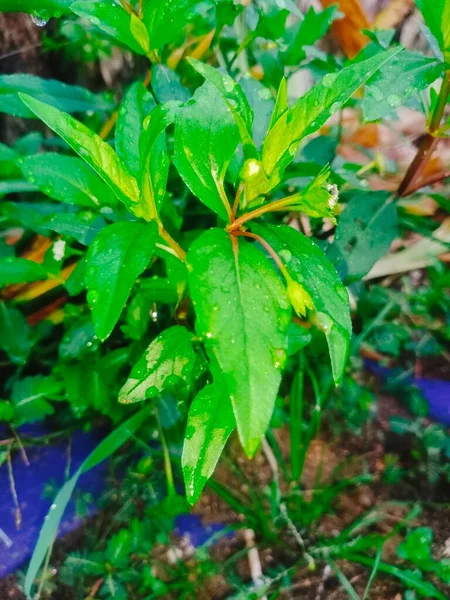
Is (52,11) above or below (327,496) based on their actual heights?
above

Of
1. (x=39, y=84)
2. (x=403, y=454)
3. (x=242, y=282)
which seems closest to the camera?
(x=242, y=282)

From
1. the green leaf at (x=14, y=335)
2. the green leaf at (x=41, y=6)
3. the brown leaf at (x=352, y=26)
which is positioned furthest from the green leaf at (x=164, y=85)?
the brown leaf at (x=352, y=26)

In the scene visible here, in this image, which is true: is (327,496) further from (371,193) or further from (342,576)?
(371,193)

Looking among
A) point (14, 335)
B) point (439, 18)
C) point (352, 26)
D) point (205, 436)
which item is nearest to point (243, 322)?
point (205, 436)

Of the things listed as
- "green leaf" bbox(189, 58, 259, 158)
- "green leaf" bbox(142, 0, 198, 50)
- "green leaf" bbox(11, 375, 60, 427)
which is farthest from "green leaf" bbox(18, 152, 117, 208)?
"green leaf" bbox(11, 375, 60, 427)

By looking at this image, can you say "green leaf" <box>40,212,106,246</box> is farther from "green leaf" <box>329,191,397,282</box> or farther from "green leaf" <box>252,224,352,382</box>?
"green leaf" <box>329,191,397,282</box>

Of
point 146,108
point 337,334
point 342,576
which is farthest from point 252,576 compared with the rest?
point 146,108
